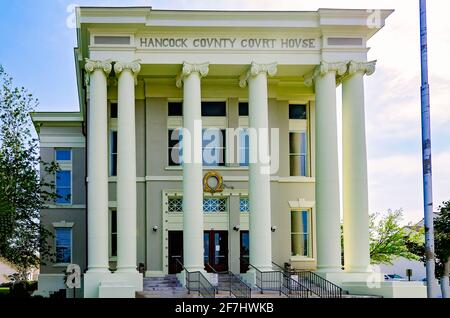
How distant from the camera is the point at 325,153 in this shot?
30.5 metres

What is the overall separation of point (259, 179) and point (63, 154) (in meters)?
12.1

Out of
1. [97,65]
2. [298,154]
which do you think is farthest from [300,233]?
[97,65]

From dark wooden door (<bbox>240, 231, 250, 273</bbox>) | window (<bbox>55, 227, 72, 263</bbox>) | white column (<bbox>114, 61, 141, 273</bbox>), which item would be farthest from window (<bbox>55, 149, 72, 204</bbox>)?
dark wooden door (<bbox>240, 231, 250, 273</bbox>)

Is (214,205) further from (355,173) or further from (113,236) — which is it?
(355,173)

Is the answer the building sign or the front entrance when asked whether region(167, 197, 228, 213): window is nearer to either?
the front entrance

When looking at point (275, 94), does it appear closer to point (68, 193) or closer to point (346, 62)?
point (346, 62)

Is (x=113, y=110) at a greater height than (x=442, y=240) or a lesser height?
greater

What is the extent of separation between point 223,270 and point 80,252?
769cm

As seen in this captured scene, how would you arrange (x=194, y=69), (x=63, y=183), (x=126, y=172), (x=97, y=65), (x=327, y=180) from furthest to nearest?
(x=63, y=183)
(x=194, y=69)
(x=327, y=180)
(x=97, y=65)
(x=126, y=172)

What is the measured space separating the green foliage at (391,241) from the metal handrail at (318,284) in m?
23.9

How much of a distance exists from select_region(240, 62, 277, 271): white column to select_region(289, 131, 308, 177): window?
400 cm

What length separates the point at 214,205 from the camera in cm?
3397
